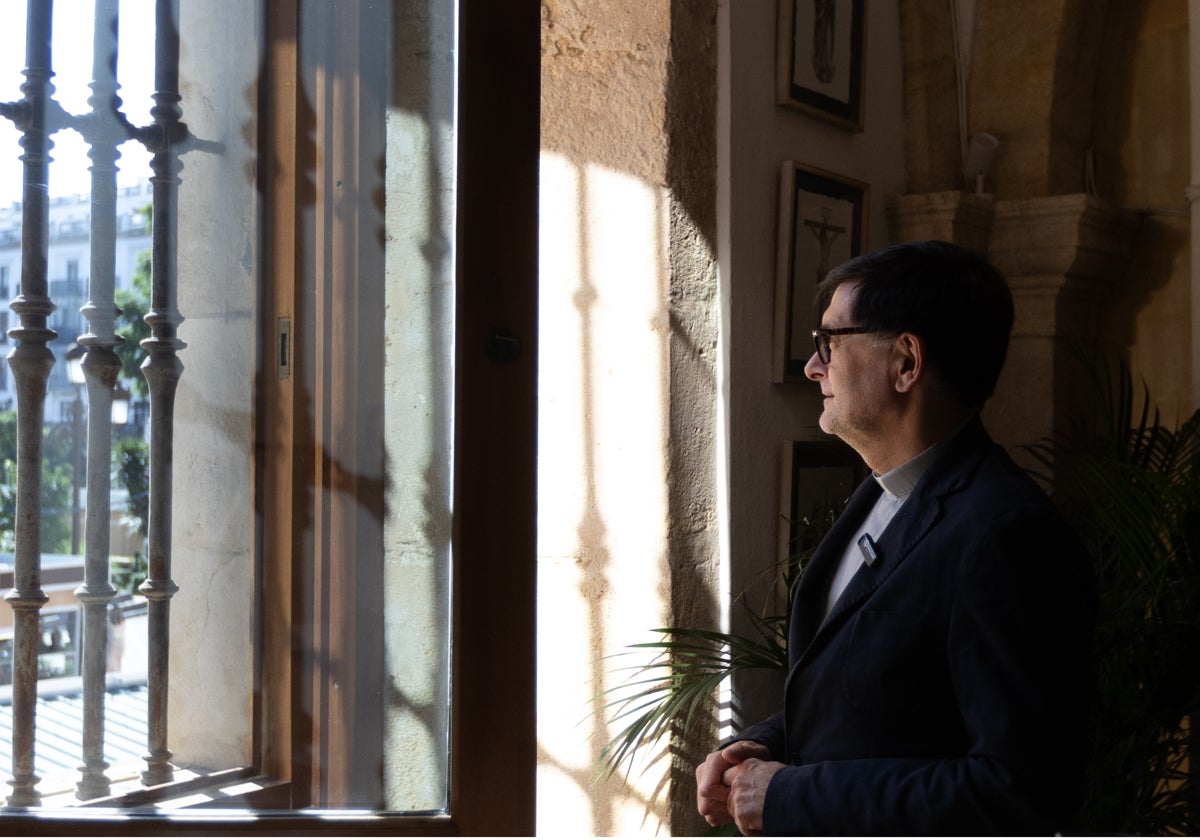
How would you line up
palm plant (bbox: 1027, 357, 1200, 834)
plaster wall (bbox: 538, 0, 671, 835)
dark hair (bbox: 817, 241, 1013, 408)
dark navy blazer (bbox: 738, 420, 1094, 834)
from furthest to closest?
plaster wall (bbox: 538, 0, 671, 835) → palm plant (bbox: 1027, 357, 1200, 834) → dark hair (bbox: 817, 241, 1013, 408) → dark navy blazer (bbox: 738, 420, 1094, 834)

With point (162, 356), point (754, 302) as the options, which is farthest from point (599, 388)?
point (162, 356)

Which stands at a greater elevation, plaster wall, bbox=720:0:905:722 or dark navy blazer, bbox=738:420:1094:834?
plaster wall, bbox=720:0:905:722

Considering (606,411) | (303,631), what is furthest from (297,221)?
(606,411)

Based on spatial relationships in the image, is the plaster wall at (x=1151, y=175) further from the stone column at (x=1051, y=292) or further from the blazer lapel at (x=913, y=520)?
the blazer lapel at (x=913, y=520)

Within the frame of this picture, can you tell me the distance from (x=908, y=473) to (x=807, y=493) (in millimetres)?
1516

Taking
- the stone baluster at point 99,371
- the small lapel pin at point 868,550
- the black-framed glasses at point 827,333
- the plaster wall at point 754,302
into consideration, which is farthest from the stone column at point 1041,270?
the stone baluster at point 99,371

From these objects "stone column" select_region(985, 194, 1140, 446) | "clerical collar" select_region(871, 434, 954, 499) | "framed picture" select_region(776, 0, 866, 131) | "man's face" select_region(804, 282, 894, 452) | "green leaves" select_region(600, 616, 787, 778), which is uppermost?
"framed picture" select_region(776, 0, 866, 131)

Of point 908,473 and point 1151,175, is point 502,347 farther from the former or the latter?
point 1151,175

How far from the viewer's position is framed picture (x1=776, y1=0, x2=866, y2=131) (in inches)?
127

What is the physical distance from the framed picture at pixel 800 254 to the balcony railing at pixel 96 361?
168 centimetres

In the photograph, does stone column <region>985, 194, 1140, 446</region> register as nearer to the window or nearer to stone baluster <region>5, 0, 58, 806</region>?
the window

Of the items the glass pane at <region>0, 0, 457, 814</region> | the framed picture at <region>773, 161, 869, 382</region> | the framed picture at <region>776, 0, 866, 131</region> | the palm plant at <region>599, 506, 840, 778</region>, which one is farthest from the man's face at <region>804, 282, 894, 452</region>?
the framed picture at <region>776, 0, 866, 131</region>

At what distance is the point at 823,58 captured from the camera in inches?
132

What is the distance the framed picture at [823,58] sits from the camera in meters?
3.24
